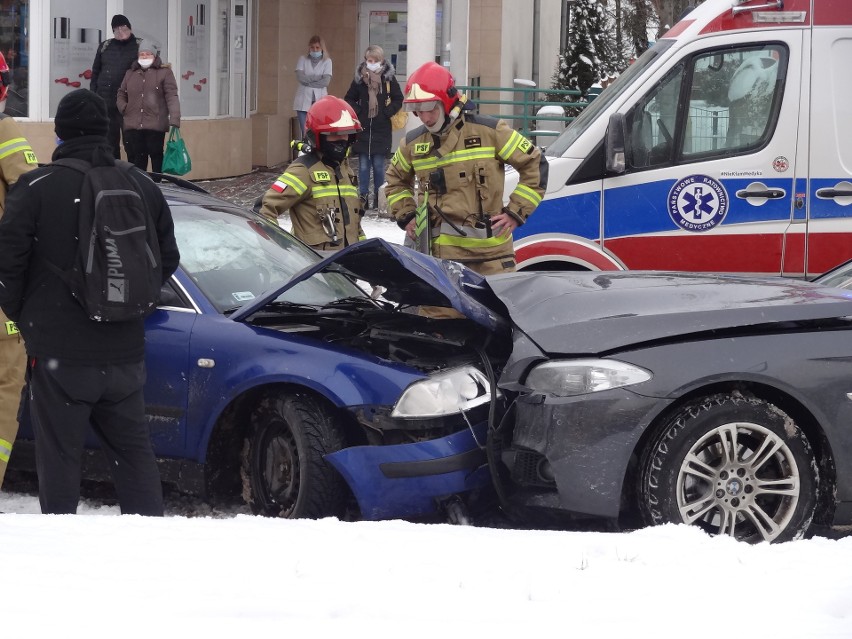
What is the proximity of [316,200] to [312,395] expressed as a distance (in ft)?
7.72

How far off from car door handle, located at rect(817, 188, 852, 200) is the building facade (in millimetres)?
7666

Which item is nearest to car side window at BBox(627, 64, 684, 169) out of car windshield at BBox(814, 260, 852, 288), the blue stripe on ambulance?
the blue stripe on ambulance

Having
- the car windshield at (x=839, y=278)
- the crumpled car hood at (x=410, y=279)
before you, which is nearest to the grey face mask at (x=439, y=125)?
the crumpled car hood at (x=410, y=279)

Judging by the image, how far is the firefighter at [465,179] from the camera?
7.03 meters

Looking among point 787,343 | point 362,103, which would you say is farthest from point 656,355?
point 362,103

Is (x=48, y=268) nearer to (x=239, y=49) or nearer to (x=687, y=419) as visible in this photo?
(x=687, y=419)

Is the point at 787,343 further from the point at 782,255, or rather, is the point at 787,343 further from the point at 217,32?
the point at 217,32

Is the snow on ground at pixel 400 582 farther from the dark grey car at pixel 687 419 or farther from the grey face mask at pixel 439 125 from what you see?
the grey face mask at pixel 439 125

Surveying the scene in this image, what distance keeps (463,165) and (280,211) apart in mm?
1014

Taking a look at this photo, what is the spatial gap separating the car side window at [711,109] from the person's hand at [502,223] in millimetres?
1287

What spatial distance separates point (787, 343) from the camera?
4793 mm

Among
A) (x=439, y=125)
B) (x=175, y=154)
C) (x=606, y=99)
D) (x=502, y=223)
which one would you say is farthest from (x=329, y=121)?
(x=175, y=154)

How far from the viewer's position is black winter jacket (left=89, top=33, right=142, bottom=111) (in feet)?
46.0

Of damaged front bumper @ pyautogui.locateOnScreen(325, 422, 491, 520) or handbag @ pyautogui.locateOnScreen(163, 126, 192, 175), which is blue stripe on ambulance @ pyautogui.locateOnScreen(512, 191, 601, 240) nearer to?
damaged front bumper @ pyautogui.locateOnScreen(325, 422, 491, 520)
